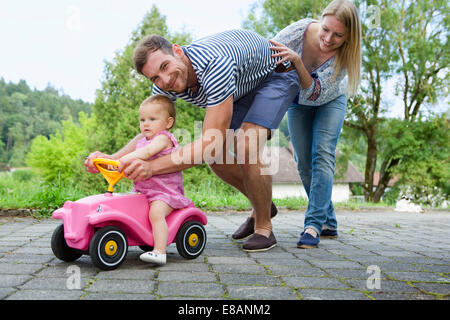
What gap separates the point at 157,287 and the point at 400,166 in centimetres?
2074

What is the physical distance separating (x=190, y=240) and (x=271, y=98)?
1135 millimetres

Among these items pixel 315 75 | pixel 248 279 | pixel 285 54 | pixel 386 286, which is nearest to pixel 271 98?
pixel 285 54

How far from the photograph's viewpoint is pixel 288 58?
3055 millimetres

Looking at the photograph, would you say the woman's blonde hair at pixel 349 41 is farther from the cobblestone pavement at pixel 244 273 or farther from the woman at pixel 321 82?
the cobblestone pavement at pixel 244 273

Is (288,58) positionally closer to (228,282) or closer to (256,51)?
(256,51)

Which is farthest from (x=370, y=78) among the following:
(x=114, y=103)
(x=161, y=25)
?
(x=114, y=103)

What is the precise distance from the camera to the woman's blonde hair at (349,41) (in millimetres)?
3037

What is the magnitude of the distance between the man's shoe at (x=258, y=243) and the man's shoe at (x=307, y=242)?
0.75ft

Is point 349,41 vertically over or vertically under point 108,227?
over

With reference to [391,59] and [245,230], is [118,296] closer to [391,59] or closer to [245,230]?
[245,230]

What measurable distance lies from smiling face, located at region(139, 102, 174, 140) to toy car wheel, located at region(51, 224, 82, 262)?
78 cm

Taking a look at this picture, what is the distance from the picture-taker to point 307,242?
3256 millimetres

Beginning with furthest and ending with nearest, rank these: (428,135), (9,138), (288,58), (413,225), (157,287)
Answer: (9,138), (428,135), (413,225), (288,58), (157,287)

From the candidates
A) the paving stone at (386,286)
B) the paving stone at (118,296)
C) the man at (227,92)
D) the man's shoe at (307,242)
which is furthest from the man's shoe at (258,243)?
the paving stone at (118,296)
